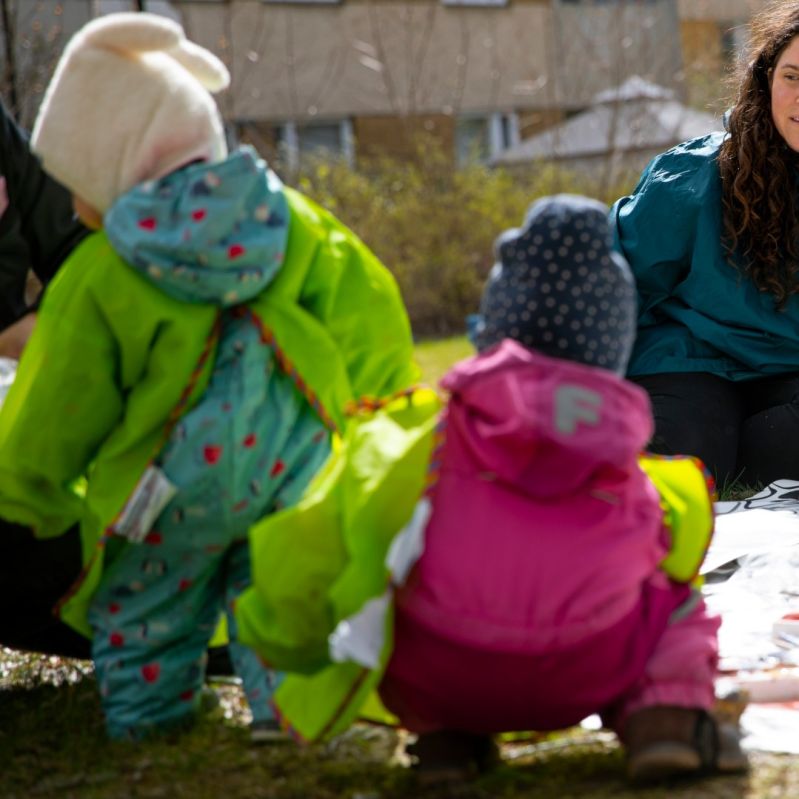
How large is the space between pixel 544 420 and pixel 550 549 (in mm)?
207

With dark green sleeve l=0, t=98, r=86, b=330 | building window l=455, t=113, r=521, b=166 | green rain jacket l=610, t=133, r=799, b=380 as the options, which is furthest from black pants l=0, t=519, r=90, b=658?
building window l=455, t=113, r=521, b=166

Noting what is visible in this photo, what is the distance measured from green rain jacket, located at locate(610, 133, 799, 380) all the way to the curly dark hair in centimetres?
5

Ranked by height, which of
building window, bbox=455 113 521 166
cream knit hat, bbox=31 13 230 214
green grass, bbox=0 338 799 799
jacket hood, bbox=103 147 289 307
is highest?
cream knit hat, bbox=31 13 230 214

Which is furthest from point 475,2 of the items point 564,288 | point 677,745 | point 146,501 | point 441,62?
point 677,745

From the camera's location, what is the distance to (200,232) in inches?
105

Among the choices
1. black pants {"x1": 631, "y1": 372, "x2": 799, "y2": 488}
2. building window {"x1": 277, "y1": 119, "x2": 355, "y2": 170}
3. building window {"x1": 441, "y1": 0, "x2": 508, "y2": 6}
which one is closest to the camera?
black pants {"x1": 631, "y1": 372, "x2": 799, "y2": 488}

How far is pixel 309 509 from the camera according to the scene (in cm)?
236

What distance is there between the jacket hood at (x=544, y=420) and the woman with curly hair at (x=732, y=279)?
7.75 ft

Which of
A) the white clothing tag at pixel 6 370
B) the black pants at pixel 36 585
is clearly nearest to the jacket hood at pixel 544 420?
the black pants at pixel 36 585

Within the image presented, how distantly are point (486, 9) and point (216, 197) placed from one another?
17.0m

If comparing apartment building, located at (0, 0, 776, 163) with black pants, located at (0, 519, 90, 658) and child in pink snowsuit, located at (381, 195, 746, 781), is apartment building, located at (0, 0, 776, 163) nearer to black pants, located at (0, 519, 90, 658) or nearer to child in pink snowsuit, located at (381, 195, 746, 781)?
black pants, located at (0, 519, 90, 658)

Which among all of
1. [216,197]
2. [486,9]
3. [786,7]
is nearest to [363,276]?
[216,197]

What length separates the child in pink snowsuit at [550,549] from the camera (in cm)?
226

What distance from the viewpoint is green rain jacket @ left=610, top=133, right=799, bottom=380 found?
4.67m
